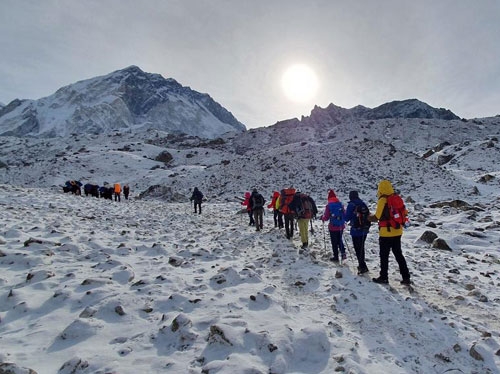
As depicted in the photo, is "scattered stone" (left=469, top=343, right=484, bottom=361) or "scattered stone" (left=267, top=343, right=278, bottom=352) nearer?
"scattered stone" (left=267, top=343, right=278, bottom=352)

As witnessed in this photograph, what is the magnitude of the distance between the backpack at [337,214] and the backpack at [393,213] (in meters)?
2.28

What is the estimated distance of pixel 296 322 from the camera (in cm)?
535

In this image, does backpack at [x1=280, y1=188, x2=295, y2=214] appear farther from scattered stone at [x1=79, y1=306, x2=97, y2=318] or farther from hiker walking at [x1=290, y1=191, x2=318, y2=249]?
scattered stone at [x1=79, y1=306, x2=97, y2=318]

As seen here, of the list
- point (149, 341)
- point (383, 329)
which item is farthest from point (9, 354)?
point (383, 329)

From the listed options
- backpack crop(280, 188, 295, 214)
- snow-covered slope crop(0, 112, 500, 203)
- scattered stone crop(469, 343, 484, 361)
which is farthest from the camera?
snow-covered slope crop(0, 112, 500, 203)

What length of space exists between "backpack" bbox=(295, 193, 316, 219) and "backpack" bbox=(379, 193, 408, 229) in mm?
4126

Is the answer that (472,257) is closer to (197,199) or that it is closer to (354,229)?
(354,229)

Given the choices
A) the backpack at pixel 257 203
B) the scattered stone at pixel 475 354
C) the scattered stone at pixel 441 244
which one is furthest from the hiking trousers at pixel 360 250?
the backpack at pixel 257 203

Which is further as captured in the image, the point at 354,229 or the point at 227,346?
the point at 354,229

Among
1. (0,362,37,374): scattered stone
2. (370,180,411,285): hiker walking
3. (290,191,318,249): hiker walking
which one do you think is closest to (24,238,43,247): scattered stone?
(0,362,37,374): scattered stone

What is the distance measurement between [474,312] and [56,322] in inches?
293

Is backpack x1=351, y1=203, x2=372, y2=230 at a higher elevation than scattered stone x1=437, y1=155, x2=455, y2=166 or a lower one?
lower

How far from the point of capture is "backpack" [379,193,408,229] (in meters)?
7.87

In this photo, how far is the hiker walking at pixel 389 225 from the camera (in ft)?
25.9
